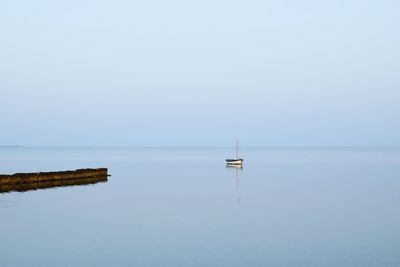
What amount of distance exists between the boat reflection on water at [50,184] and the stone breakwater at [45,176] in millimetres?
469

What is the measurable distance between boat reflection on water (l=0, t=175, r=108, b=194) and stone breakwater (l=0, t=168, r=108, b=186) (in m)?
0.47

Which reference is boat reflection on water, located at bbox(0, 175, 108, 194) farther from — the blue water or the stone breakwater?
the blue water

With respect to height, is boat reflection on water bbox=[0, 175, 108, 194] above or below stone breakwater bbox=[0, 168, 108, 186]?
below

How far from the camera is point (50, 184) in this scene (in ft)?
226

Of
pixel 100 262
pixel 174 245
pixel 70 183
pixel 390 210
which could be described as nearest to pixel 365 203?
pixel 390 210

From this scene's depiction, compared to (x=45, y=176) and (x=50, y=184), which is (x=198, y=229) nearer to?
(x=50, y=184)

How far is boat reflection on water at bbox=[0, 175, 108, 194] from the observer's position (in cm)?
6104

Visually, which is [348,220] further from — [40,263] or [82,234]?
[40,263]

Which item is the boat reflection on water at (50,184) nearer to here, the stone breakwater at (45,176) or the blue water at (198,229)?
the stone breakwater at (45,176)

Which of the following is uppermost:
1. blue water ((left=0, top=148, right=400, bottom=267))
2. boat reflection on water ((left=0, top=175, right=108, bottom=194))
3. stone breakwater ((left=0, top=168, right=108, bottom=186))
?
stone breakwater ((left=0, top=168, right=108, bottom=186))

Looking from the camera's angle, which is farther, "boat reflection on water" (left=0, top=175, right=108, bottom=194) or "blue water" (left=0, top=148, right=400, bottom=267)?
"boat reflection on water" (left=0, top=175, right=108, bottom=194)

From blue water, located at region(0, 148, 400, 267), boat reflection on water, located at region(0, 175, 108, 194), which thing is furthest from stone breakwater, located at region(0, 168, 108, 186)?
blue water, located at region(0, 148, 400, 267)

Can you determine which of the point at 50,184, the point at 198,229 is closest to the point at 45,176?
the point at 50,184

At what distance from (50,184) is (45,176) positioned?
Answer: 254 cm
